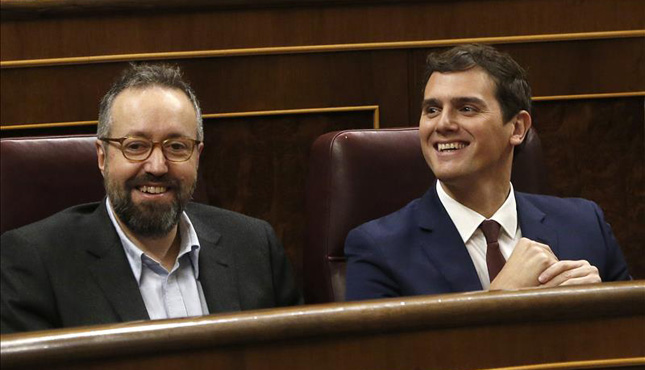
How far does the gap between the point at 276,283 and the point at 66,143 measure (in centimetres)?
20

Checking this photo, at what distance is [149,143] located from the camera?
2.71ft

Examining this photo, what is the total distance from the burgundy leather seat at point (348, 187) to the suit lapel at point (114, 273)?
0.63ft

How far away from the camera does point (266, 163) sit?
3.61 feet

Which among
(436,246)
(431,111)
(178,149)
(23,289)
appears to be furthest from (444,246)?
(23,289)

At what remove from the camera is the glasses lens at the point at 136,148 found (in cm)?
82

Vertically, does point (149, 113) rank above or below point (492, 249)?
above

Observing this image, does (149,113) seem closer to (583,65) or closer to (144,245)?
(144,245)

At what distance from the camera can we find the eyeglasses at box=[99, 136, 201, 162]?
32.4 inches

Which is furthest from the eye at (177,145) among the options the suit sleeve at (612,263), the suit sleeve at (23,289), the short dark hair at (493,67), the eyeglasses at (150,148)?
the suit sleeve at (612,263)

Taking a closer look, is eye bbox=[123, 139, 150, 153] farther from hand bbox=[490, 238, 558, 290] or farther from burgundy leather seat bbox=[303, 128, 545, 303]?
hand bbox=[490, 238, 558, 290]

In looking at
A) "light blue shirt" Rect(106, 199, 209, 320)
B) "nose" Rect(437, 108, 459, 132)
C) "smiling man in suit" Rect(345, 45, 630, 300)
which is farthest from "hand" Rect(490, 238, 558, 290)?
"light blue shirt" Rect(106, 199, 209, 320)

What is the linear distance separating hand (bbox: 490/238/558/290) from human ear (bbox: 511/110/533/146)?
0.13 m

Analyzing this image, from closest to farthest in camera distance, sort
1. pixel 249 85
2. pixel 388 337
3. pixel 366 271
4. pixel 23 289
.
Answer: pixel 388 337 → pixel 23 289 → pixel 366 271 → pixel 249 85

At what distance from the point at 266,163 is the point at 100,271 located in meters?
0.33
